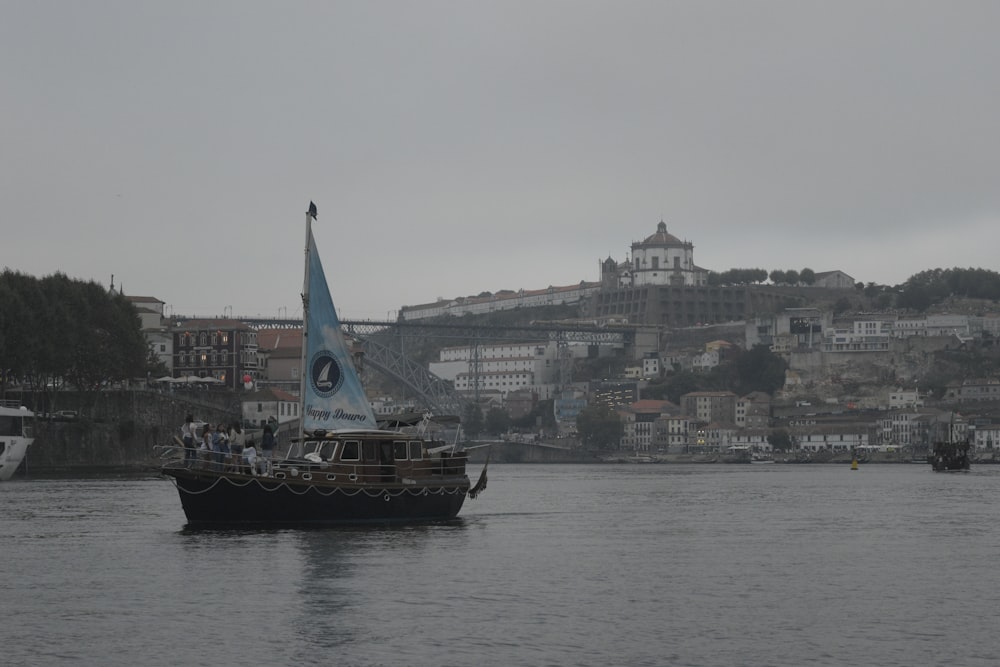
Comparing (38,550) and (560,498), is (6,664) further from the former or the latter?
(560,498)

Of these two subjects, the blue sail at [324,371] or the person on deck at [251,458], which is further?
the blue sail at [324,371]

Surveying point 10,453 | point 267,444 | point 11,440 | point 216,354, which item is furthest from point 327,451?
point 216,354

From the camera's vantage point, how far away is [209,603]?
31234 mm

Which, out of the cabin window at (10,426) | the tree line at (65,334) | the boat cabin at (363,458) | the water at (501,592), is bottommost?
the water at (501,592)

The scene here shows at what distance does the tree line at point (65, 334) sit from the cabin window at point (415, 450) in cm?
5239

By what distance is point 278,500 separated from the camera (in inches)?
1796

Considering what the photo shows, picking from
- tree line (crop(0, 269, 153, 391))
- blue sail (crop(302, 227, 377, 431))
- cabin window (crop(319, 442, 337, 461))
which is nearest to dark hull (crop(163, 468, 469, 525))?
cabin window (crop(319, 442, 337, 461))

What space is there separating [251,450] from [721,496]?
38.6 metres

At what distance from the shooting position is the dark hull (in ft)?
149

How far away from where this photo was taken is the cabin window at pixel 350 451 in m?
46.2

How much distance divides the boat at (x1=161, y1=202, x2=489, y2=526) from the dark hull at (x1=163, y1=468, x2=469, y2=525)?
27mm

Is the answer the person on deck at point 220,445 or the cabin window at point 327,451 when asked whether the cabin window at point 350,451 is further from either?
the person on deck at point 220,445

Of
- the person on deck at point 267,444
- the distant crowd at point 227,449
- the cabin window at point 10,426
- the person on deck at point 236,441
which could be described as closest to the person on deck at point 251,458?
the distant crowd at point 227,449

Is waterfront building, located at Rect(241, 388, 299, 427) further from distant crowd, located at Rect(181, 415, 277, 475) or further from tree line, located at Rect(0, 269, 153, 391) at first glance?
distant crowd, located at Rect(181, 415, 277, 475)
